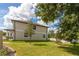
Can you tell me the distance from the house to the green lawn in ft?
0.31

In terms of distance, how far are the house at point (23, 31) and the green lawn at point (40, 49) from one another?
0.10 m

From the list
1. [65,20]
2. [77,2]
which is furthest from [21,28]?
[77,2]

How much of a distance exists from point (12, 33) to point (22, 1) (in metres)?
0.59

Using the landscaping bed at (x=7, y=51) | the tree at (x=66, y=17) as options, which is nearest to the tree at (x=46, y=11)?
the tree at (x=66, y=17)

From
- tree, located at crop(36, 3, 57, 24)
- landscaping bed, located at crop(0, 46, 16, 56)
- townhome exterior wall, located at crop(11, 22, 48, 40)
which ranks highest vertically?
tree, located at crop(36, 3, 57, 24)

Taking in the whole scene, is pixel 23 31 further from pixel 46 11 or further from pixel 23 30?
pixel 46 11

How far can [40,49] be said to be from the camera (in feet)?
14.4

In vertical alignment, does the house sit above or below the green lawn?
above

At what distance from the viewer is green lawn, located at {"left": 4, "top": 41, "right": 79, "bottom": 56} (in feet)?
14.3

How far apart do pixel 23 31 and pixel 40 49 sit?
44 centimetres

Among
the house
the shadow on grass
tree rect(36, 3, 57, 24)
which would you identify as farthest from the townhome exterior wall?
the shadow on grass

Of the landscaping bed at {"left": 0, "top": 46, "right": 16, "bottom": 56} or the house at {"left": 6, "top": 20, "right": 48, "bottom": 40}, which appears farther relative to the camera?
the house at {"left": 6, "top": 20, "right": 48, "bottom": 40}

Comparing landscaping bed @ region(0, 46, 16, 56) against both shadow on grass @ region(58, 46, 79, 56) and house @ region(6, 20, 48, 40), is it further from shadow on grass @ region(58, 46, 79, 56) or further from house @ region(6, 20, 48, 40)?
shadow on grass @ region(58, 46, 79, 56)

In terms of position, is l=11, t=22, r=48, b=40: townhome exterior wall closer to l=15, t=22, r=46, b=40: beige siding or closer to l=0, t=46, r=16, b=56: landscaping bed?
l=15, t=22, r=46, b=40: beige siding
